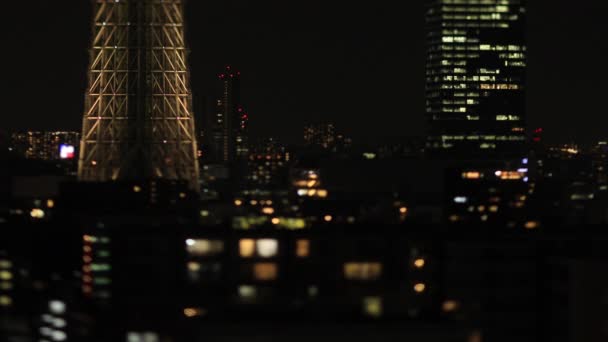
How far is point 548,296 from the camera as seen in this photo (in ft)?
101

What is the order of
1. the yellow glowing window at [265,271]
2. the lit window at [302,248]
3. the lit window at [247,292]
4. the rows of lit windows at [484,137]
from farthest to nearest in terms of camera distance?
the rows of lit windows at [484,137]
the lit window at [302,248]
the yellow glowing window at [265,271]
the lit window at [247,292]

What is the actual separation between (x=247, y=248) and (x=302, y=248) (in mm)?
853

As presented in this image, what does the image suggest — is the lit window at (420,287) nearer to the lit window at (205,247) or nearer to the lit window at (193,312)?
the lit window at (205,247)

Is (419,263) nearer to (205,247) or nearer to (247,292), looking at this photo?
(247,292)

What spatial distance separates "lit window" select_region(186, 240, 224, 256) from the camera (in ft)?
99.5

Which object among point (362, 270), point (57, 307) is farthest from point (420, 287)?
point (57, 307)

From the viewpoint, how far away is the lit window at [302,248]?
3045cm

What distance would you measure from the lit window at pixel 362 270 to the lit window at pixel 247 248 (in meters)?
1.41

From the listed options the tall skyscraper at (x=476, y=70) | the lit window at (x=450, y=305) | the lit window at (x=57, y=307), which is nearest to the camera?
the lit window at (x=450, y=305)

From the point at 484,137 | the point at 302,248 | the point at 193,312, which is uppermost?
the point at 484,137

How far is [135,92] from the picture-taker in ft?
186

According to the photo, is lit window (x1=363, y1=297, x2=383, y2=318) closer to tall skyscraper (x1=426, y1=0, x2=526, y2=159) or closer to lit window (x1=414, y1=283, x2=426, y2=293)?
lit window (x1=414, y1=283, x2=426, y2=293)

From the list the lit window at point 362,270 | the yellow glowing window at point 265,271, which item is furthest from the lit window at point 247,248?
the lit window at point 362,270

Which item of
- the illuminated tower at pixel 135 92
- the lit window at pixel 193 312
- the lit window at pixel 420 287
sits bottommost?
the lit window at pixel 193 312
